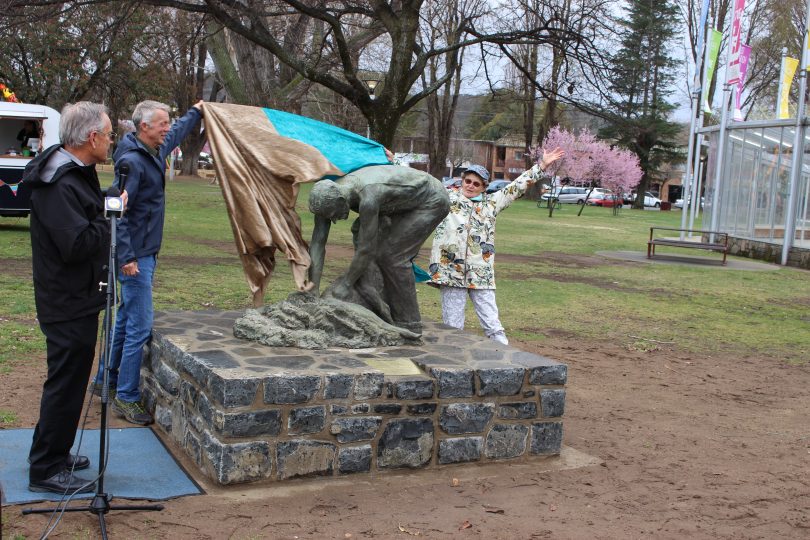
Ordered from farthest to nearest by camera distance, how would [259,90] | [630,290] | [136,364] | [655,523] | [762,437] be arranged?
[259,90] → [630,290] → [762,437] → [136,364] → [655,523]

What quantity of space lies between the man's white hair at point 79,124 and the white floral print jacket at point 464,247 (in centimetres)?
319

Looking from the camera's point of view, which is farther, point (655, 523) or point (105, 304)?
point (655, 523)

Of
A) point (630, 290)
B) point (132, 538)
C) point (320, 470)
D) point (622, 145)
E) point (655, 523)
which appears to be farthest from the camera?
point (622, 145)

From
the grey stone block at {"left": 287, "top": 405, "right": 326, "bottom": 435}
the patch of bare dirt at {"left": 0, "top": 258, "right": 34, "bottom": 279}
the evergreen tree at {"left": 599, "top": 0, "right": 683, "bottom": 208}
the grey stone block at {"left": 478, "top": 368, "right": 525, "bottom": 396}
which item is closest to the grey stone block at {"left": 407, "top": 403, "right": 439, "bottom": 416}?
the grey stone block at {"left": 478, "top": 368, "right": 525, "bottom": 396}

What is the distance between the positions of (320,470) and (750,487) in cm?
259

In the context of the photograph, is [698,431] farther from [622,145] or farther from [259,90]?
[622,145]

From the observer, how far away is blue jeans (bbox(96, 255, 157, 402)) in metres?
5.51

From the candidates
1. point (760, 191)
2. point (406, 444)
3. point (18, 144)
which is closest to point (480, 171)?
point (406, 444)

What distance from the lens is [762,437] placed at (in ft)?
20.2

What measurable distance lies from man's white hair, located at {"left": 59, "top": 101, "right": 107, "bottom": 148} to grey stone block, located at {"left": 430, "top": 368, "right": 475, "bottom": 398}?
2.38 meters

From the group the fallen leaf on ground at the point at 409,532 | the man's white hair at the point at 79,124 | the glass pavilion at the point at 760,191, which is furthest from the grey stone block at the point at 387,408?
the glass pavilion at the point at 760,191

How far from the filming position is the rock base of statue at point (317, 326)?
5535mm

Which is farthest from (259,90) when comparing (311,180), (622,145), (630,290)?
(622,145)

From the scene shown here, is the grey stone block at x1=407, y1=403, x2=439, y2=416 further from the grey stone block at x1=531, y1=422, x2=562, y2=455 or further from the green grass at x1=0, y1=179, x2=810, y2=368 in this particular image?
the green grass at x1=0, y1=179, x2=810, y2=368
